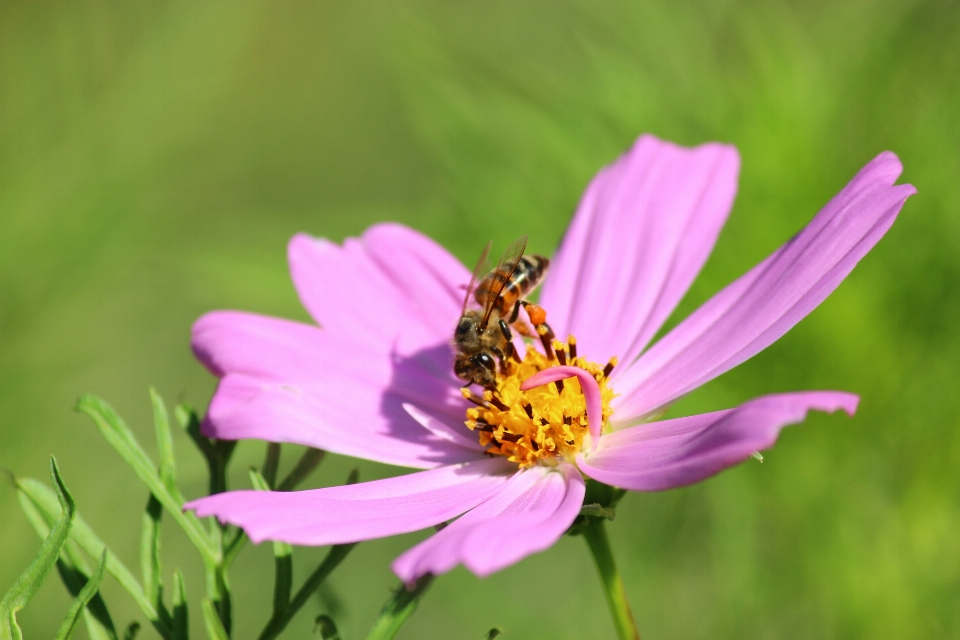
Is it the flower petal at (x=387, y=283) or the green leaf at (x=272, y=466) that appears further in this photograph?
the flower petal at (x=387, y=283)

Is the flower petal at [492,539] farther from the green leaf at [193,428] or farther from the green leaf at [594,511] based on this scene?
the green leaf at [193,428]

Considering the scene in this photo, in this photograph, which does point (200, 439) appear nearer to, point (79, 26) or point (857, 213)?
point (857, 213)

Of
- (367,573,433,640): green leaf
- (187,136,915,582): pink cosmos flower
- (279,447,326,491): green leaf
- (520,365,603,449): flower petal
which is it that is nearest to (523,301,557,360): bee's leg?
(187,136,915,582): pink cosmos flower

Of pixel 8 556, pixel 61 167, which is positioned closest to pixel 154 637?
pixel 8 556

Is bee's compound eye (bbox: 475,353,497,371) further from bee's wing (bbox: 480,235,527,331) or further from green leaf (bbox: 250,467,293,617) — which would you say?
green leaf (bbox: 250,467,293,617)

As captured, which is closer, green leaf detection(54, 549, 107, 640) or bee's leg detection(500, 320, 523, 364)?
green leaf detection(54, 549, 107, 640)

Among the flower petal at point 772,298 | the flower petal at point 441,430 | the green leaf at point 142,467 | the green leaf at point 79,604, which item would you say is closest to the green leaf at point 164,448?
the green leaf at point 142,467

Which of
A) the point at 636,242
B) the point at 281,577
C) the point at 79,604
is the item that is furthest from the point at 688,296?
the point at 79,604
